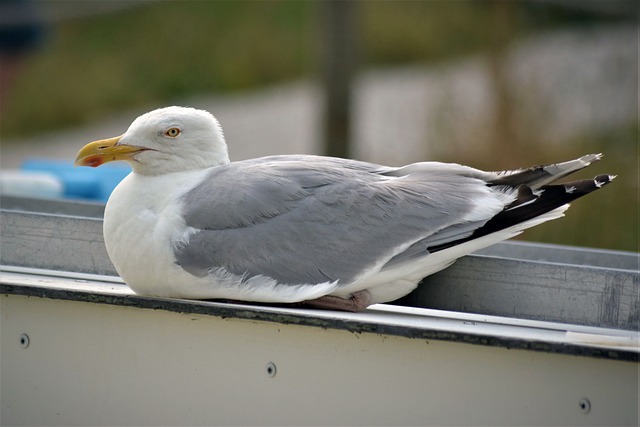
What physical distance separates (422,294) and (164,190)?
2.63ft

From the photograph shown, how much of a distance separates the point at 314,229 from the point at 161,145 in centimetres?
56

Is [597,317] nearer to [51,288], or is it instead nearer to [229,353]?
[229,353]

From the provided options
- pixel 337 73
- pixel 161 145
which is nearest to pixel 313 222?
pixel 161 145

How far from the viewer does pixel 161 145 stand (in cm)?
315

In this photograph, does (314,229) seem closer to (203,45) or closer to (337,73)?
(337,73)

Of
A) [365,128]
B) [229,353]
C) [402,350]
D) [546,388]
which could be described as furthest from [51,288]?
[365,128]

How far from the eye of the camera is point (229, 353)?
2.72 meters

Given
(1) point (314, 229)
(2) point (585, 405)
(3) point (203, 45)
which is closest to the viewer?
(2) point (585, 405)

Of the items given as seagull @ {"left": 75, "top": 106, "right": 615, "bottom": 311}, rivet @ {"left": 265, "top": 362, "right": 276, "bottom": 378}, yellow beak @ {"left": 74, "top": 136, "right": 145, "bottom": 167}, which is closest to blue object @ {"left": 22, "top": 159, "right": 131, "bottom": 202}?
yellow beak @ {"left": 74, "top": 136, "right": 145, "bottom": 167}

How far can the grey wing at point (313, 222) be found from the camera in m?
2.89

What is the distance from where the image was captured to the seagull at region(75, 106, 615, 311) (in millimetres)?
2891

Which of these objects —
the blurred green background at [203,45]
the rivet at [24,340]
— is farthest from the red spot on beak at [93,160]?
the blurred green background at [203,45]

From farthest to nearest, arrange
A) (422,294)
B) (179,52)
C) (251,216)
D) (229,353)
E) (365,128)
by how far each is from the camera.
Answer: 1. (179,52)
2. (365,128)
3. (422,294)
4. (251,216)
5. (229,353)

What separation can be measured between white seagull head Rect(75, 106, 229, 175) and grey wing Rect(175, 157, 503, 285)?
184 mm
